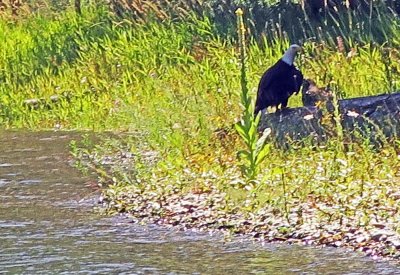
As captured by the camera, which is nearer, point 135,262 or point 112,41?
point 135,262

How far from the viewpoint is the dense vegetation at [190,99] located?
682 cm

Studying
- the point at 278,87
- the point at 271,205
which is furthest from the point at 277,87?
the point at 271,205

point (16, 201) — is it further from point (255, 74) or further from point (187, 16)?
point (187, 16)

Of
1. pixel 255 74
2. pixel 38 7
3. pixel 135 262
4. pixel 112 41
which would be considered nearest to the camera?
pixel 135 262

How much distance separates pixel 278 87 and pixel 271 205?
2386mm

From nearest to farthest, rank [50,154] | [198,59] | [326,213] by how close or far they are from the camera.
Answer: [326,213] → [50,154] → [198,59]

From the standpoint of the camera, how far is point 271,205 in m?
6.55

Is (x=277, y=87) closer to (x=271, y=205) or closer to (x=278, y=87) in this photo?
(x=278, y=87)

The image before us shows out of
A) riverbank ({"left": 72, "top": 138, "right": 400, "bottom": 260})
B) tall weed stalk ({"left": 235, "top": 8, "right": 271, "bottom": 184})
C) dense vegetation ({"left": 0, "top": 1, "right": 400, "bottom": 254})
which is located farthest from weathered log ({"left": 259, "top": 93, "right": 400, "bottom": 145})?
tall weed stalk ({"left": 235, "top": 8, "right": 271, "bottom": 184})

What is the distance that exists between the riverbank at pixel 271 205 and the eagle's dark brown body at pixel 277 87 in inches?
44.0

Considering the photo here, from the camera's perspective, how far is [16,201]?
7.47 metres

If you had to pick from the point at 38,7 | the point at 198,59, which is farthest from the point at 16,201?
the point at 38,7

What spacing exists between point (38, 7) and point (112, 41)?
8.55ft

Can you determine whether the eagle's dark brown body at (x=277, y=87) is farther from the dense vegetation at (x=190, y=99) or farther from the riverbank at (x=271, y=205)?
the riverbank at (x=271, y=205)
